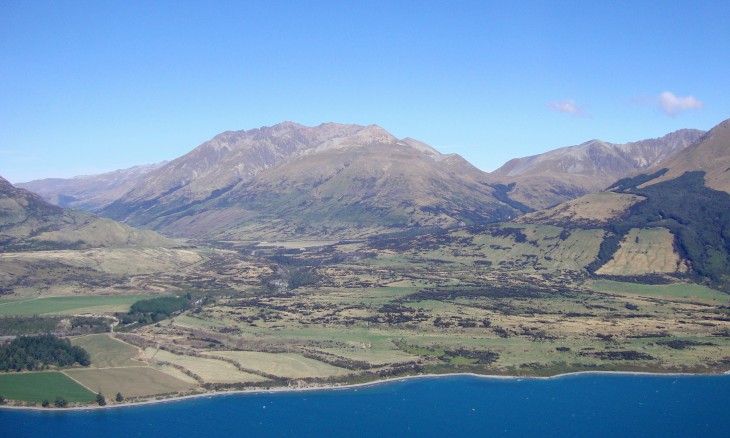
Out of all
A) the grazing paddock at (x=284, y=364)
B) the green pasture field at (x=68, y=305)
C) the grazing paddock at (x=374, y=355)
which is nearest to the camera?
the grazing paddock at (x=284, y=364)

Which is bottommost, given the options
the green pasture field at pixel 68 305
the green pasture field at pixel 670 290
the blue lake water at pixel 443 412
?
the blue lake water at pixel 443 412

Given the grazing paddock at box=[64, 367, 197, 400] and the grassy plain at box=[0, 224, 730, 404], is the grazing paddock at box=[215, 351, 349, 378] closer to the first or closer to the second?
the grassy plain at box=[0, 224, 730, 404]

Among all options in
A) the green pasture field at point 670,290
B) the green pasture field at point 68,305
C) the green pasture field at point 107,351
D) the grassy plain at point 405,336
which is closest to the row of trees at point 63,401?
the grassy plain at point 405,336

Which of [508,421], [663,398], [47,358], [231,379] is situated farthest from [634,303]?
[47,358]

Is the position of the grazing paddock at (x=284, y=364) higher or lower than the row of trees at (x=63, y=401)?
higher

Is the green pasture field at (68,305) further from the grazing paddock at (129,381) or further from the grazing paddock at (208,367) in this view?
the grazing paddock at (129,381)

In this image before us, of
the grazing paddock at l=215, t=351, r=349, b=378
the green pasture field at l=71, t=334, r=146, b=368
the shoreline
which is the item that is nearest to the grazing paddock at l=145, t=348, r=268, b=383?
the grazing paddock at l=215, t=351, r=349, b=378

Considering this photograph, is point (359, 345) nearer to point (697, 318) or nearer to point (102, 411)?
point (102, 411)
